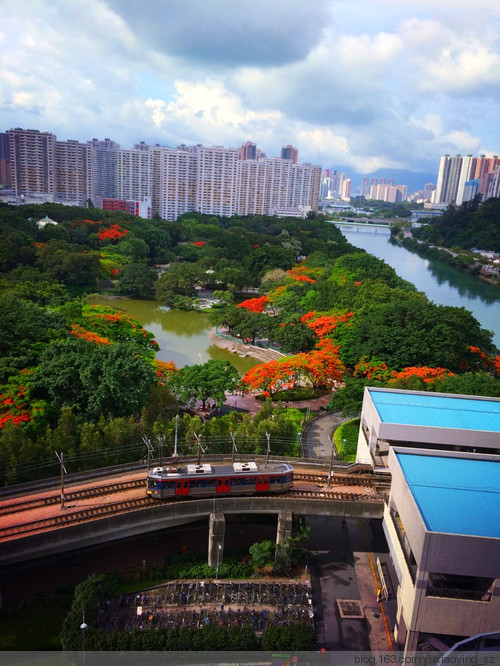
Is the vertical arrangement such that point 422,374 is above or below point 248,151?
below

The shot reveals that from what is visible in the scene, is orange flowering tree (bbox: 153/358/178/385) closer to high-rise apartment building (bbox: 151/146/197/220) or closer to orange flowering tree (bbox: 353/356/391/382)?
orange flowering tree (bbox: 353/356/391/382)

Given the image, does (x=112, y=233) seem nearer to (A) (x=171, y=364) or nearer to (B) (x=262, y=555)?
(A) (x=171, y=364)

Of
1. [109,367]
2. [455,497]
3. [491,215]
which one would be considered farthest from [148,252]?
[491,215]

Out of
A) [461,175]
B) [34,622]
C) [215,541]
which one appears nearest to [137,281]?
[215,541]

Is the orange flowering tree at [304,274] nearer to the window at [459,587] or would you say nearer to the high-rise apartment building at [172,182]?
the window at [459,587]

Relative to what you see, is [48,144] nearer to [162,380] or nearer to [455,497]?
[162,380]

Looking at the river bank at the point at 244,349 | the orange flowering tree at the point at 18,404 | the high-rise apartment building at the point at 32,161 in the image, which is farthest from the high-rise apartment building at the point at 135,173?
the orange flowering tree at the point at 18,404
